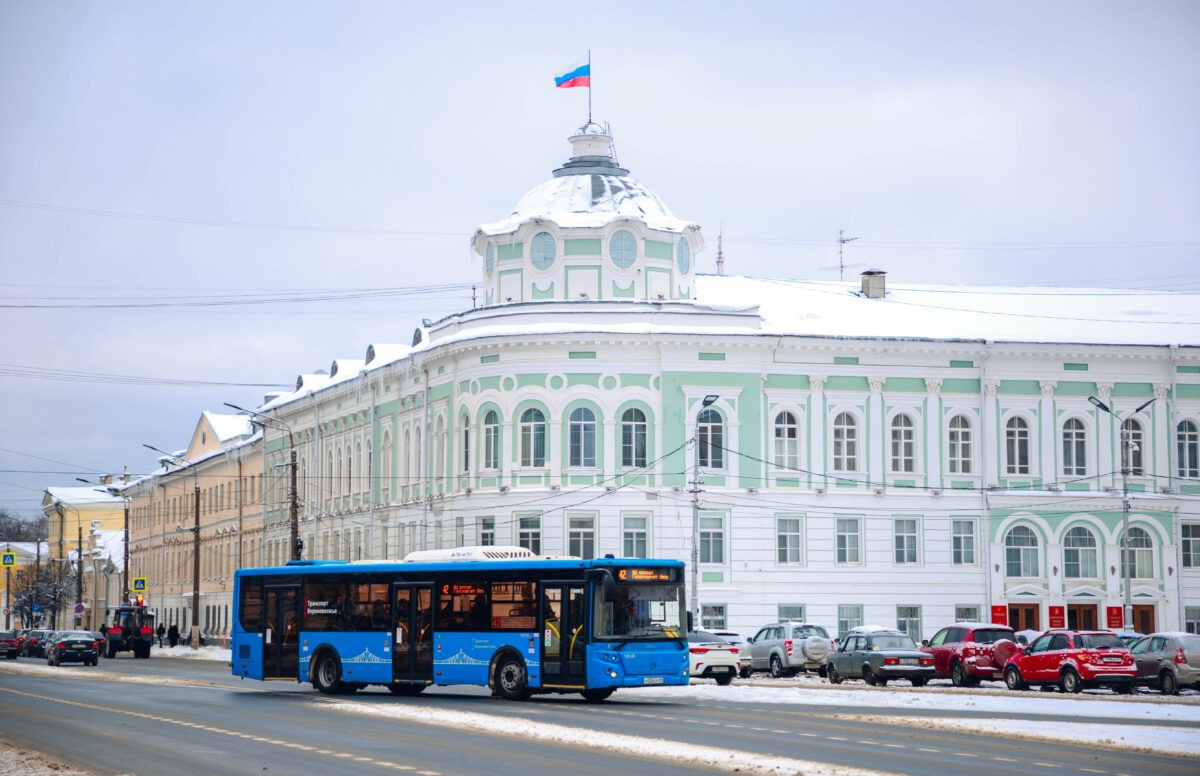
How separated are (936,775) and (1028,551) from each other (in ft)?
153

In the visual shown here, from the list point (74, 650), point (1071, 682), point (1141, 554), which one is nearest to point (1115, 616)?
point (1141, 554)

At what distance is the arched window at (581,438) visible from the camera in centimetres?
6100

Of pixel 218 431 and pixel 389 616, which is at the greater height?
pixel 218 431

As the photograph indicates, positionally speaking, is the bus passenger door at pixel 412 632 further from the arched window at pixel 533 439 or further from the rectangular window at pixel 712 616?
the rectangular window at pixel 712 616

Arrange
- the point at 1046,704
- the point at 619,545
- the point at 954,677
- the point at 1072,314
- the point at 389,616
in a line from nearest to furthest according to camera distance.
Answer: the point at 1046,704
the point at 389,616
the point at 954,677
the point at 619,545
the point at 1072,314

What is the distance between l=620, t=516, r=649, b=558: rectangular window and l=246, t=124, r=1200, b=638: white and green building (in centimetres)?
8

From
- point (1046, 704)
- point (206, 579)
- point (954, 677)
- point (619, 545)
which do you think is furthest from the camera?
point (206, 579)

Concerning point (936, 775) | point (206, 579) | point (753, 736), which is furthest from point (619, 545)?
point (206, 579)

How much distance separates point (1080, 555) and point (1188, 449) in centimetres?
581

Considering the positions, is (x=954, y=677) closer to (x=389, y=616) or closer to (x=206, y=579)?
(x=389, y=616)

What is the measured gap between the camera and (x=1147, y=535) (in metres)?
64.7

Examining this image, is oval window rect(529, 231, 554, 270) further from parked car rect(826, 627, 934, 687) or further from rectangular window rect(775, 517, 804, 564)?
parked car rect(826, 627, 934, 687)

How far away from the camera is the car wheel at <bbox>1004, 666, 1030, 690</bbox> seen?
130 ft

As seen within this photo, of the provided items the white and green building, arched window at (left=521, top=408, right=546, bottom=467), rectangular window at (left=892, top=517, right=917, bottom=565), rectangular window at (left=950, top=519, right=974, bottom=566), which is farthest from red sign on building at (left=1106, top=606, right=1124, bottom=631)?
arched window at (left=521, top=408, right=546, bottom=467)
